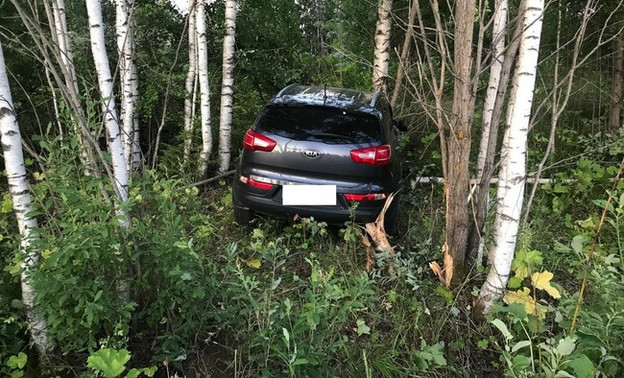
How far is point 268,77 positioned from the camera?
768cm

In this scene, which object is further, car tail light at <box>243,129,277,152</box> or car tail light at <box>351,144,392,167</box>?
car tail light at <box>243,129,277,152</box>

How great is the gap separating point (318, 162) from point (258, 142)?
61cm

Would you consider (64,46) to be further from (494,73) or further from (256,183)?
(494,73)

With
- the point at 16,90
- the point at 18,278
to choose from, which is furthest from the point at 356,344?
the point at 16,90

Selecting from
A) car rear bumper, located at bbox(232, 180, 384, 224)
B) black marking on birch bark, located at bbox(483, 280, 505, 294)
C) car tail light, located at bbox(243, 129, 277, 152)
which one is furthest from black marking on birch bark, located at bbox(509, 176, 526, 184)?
car tail light, located at bbox(243, 129, 277, 152)

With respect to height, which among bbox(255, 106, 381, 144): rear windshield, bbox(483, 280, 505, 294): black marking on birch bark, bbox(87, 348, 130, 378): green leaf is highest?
bbox(255, 106, 381, 144): rear windshield

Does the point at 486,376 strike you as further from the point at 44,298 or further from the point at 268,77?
the point at 268,77

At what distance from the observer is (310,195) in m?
4.02

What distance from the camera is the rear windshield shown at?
405 cm

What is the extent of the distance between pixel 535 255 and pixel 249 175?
8.22ft

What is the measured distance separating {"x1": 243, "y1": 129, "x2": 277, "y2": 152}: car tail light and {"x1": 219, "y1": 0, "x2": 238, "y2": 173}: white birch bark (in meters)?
2.29

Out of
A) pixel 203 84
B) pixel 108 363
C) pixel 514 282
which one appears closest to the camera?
pixel 108 363

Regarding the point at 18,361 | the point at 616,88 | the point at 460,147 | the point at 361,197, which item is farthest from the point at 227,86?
the point at 616,88

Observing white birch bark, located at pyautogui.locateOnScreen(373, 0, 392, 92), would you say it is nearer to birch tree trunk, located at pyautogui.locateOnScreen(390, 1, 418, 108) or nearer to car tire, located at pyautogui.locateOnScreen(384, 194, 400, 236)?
birch tree trunk, located at pyautogui.locateOnScreen(390, 1, 418, 108)
